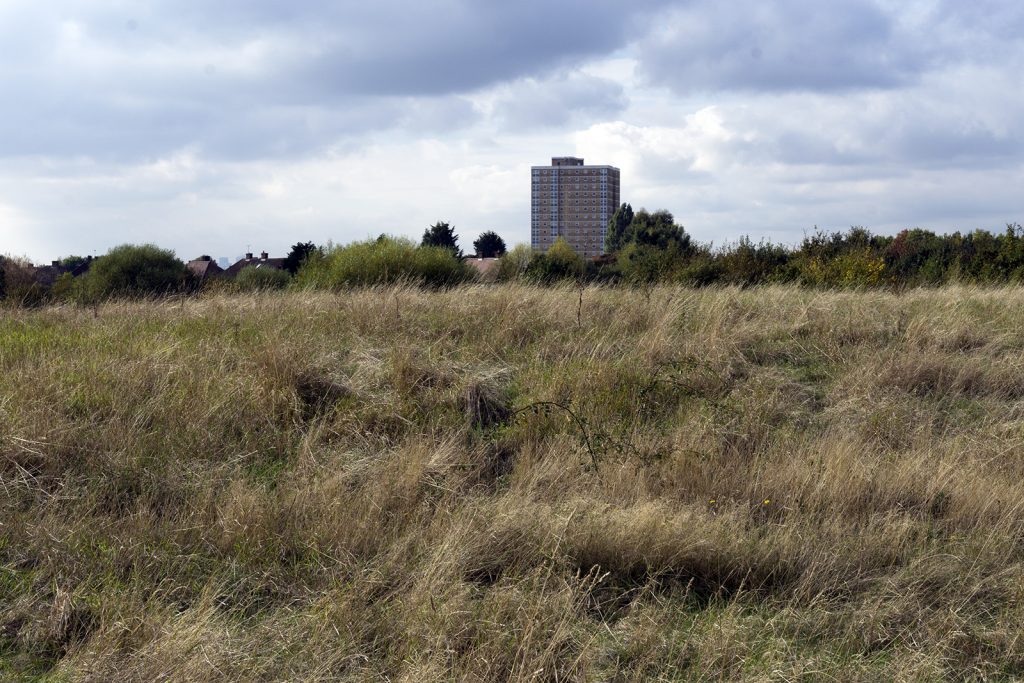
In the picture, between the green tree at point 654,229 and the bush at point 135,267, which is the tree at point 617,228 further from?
the bush at point 135,267

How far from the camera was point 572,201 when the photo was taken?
496ft

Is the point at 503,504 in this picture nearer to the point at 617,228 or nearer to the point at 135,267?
the point at 135,267

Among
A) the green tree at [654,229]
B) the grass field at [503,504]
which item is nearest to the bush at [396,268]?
the grass field at [503,504]

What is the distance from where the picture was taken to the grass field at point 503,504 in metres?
3.57

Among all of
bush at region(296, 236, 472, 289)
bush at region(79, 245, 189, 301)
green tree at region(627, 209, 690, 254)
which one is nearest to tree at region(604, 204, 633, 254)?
green tree at region(627, 209, 690, 254)

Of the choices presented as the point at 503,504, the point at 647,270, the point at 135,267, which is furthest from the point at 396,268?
the point at 135,267

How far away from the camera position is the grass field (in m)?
3.57

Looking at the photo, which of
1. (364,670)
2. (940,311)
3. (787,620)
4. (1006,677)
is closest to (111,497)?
(364,670)

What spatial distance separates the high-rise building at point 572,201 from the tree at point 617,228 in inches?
2070

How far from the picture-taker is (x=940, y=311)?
998 centimetres

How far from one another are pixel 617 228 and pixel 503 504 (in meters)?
88.3

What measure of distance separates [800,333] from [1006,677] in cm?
565

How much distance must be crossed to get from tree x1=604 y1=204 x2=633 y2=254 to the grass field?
252 feet

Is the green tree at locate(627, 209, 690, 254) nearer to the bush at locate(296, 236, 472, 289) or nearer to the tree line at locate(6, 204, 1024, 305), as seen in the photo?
the tree line at locate(6, 204, 1024, 305)
